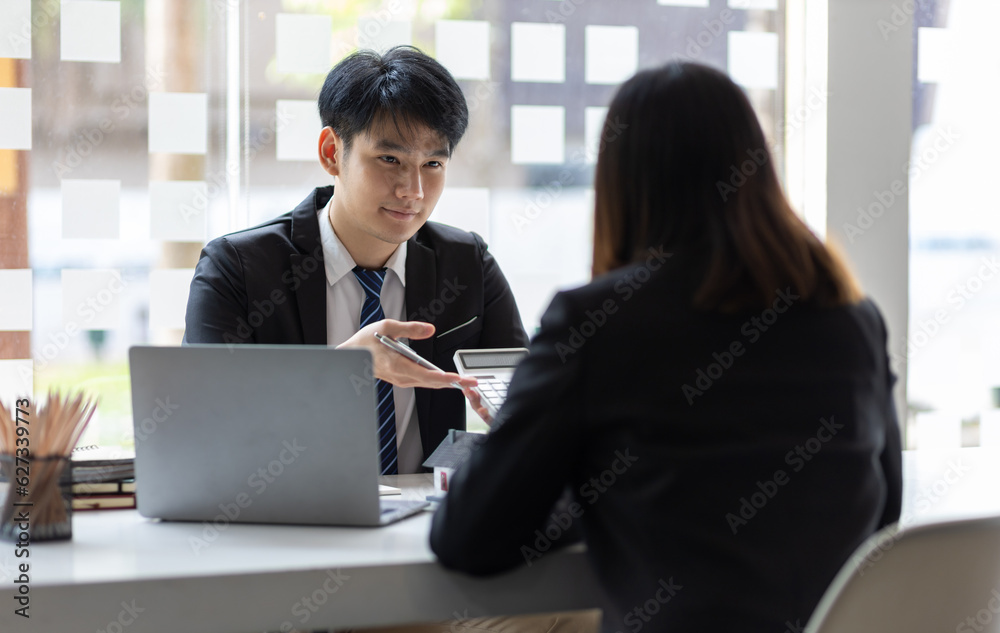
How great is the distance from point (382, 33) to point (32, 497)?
6.24 feet

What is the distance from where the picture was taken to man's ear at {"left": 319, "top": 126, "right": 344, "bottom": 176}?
203cm

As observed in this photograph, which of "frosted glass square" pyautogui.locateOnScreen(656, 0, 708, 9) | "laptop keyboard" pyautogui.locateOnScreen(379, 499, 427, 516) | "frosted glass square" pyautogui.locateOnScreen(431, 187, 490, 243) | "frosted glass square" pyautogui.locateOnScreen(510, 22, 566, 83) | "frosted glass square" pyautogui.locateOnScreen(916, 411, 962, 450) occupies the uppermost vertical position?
"frosted glass square" pyautogui.locateOnScreen(656, 0, 708, 9)

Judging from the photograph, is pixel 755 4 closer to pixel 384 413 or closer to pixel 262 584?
pixel 384 413

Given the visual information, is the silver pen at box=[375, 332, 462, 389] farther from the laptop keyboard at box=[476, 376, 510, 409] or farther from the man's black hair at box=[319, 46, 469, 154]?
the man's black hair at box=[319, 46, 469, 154]

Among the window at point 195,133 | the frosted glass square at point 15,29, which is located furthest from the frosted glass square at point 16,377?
the frosted glass square at point 15,29

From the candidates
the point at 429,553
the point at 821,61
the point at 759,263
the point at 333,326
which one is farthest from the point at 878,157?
the point at 429,553

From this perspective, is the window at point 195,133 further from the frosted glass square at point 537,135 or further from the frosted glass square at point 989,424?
the frosted glass square at point 989,424

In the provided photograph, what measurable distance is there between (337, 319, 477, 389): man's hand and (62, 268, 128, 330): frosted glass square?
4.36ft

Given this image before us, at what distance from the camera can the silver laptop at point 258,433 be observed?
1.11m

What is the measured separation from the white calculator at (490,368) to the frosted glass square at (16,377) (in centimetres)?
162

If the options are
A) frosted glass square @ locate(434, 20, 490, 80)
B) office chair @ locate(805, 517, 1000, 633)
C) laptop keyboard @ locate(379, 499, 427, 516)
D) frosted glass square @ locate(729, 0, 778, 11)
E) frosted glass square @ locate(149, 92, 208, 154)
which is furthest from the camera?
frosted glass square @ locate(729, 0, 778, 11)

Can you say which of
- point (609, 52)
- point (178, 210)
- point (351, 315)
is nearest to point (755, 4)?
point (609, 52)

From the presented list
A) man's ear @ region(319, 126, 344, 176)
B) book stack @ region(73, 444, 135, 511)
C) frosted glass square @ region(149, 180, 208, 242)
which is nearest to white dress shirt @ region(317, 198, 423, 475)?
man's ear @ region(319, 126, 344, 176)

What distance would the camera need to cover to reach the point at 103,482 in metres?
1.33
